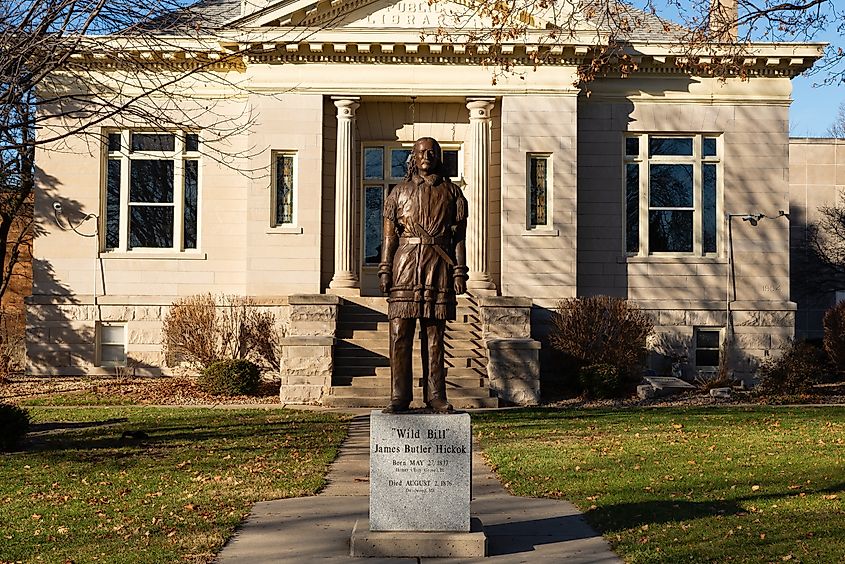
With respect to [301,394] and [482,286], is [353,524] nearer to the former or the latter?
[301,394]

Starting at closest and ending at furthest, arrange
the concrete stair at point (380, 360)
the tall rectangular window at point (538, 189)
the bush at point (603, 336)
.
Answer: the concrete stair at point (380, 360) < the bush at point (603, 336) < the tall rectangular window at point (538, 189)

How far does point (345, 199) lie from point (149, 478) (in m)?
13.0

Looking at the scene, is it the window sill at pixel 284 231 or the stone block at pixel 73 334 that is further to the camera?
the stone block at pixel 73 334

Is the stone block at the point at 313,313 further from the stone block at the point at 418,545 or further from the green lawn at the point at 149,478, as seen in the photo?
the stone block at the point at 418,545

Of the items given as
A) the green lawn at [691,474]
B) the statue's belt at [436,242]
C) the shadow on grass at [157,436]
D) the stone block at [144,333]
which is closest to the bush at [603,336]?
the green lawn at [691,474]

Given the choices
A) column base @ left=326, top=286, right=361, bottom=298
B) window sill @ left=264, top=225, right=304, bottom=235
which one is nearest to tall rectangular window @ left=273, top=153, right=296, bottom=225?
window sill @ left=264, top=225, right=304, bottom=235

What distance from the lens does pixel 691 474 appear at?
11.9 m

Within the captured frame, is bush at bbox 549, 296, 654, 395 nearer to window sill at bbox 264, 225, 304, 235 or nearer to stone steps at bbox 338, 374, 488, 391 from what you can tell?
stone steps at bbox 338, 374, 488, 391

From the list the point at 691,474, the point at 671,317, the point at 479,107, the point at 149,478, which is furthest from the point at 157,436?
the point at 671,317

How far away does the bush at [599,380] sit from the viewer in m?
20.9

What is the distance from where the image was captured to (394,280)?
920 cm

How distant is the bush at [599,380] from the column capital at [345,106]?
7866 millimetres

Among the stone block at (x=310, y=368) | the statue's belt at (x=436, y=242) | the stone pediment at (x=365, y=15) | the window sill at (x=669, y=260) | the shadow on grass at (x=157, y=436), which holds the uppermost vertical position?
the stone pediment at (x=365, y=15)

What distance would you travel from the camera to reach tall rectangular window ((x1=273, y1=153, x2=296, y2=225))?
953 inches
